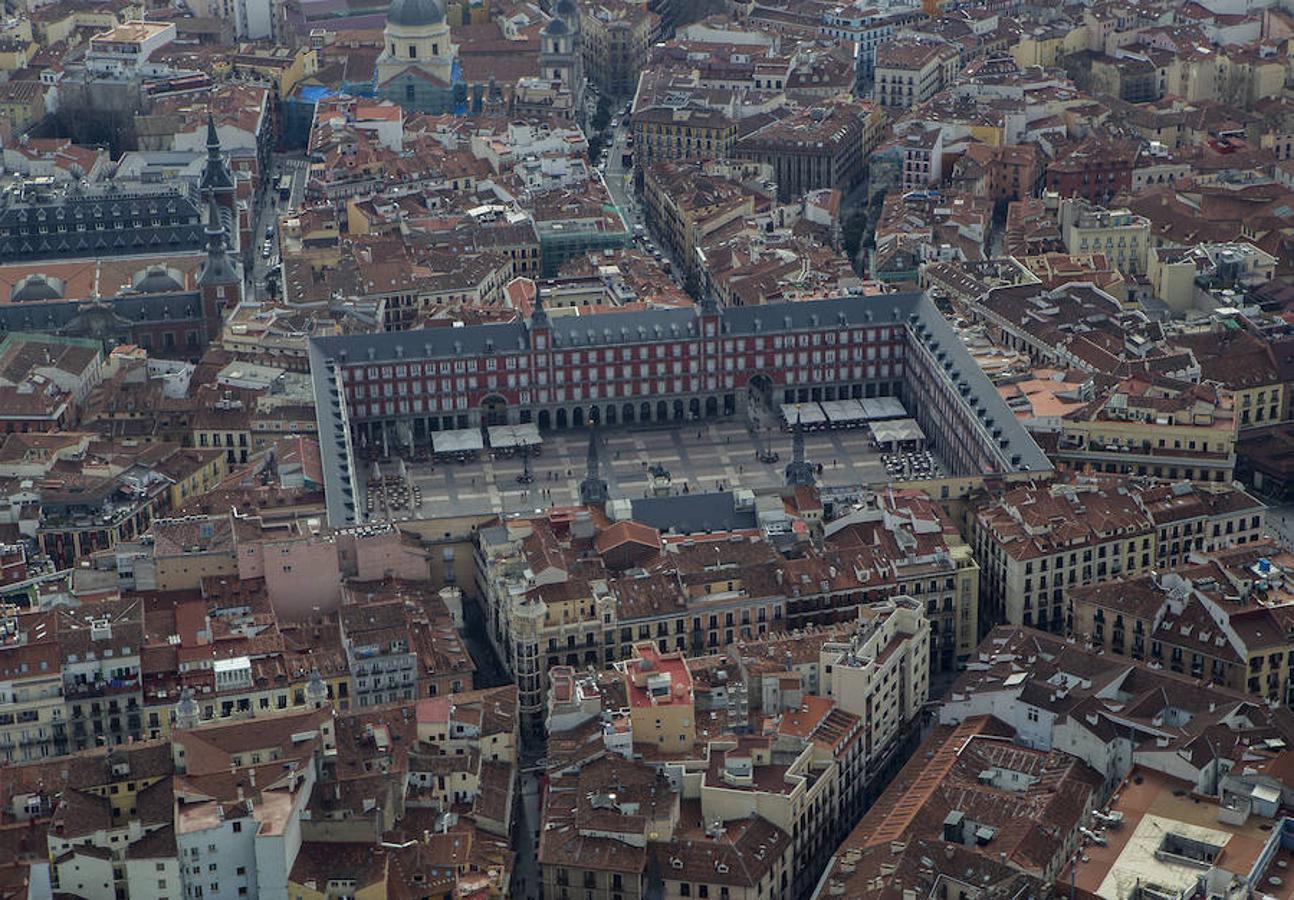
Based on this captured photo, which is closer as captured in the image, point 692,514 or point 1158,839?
point 1158,839

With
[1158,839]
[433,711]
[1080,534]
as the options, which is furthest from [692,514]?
[1158,839]

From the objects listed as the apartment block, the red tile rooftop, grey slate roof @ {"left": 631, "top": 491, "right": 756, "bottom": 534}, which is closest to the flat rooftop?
the apartment block

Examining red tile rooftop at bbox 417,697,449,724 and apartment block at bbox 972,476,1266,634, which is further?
apartment block at bbox 972,476,1266,634

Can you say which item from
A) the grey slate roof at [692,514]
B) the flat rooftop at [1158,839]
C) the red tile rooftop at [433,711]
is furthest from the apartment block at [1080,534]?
the red tile rooftop at [433,711]

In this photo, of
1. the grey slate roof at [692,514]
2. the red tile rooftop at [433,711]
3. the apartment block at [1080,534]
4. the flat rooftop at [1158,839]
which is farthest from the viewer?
the grey slate roof at [692,514]

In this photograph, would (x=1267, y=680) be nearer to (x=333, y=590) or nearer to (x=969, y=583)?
(x=969, y=583)

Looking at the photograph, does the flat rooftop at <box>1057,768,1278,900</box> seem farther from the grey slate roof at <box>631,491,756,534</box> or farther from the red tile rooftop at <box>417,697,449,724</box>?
the grey slate roof at <box>631,491,756,534</box>

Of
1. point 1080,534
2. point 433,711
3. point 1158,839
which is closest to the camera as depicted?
point 1158,839

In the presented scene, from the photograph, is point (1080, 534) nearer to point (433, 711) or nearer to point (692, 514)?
point (692, 514)

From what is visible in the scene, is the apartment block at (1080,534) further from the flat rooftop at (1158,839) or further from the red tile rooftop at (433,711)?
the red tile rooftop at (433,711)

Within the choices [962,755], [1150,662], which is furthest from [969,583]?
[962,755]

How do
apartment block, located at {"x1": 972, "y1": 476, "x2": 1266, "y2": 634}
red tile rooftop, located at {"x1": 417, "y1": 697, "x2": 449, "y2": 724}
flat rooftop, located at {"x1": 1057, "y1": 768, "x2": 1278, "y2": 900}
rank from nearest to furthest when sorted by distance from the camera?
1. flat rooftop, located at {"x1": 1057, "y1": 768, "x2": 1278, "y2": 900}
2. red tile rooftop, located at {"x1": 417, "y1": 697, "x2": 449, "y2": 724}
3. apartment block, located at {"x1": 972, "y1": 476, "x2": 1266, "y2": 634}
